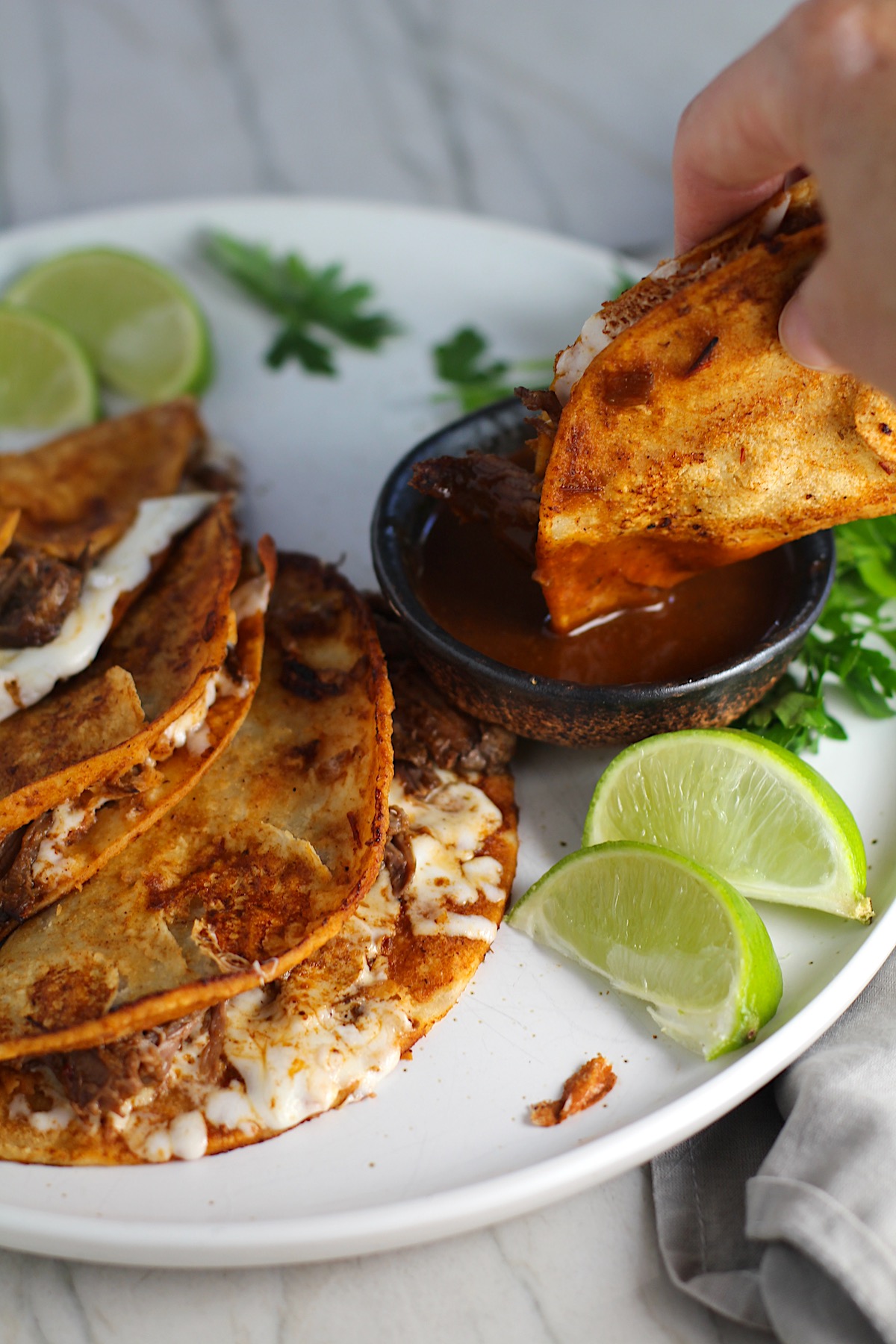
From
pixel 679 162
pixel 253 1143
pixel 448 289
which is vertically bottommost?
pixel 253 1143

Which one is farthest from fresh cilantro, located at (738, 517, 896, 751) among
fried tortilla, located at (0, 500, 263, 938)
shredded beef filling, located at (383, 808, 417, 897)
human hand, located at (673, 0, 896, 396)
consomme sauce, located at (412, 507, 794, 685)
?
fried tortilla, located at (0, 500, 263, 938)

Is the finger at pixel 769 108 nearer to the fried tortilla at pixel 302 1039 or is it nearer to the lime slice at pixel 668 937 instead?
the lime slice at pixel 668 937

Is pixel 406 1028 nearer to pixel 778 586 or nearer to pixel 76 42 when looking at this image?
pixel 778 586

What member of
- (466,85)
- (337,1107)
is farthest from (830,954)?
(466,85)

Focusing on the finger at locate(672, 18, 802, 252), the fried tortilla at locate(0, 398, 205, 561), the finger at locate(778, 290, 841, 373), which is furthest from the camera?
the fried tortilla at locate(0, 398, 205, 561)

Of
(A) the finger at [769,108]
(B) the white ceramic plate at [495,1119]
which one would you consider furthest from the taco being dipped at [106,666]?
(A) the finger at [769,108]

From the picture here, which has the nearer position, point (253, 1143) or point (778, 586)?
point (253, 1143)

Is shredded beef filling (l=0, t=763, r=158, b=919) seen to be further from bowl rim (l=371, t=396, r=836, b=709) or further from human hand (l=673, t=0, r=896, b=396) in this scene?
human hand (l=673, t=0, r=896, b=396)
